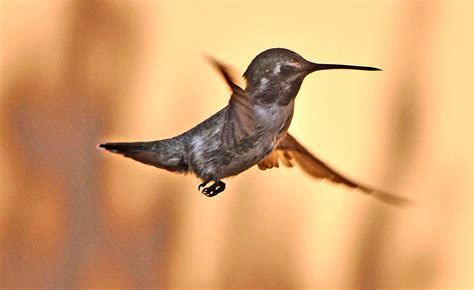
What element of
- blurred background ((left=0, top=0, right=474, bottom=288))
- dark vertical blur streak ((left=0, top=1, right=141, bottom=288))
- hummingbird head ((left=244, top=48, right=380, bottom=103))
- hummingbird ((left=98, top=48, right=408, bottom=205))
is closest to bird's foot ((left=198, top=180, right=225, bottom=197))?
hummingbird ((left=98, top=48, right=408, bottom=205))

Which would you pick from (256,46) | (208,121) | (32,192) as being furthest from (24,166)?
(208,121)

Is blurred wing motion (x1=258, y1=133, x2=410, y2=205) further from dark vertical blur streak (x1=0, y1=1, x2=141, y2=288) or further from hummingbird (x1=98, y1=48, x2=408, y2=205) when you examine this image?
dark vertical blur streak (x1=0, y1=1, x2=141, y2=288)

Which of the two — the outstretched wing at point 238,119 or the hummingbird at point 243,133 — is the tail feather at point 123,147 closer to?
the hummingbird at point 243,133

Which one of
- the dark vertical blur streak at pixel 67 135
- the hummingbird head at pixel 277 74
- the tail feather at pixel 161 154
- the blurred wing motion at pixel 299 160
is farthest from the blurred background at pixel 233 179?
the hummingbird head at pixel 277 74

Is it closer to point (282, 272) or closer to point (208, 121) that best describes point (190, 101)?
point (282, 272)

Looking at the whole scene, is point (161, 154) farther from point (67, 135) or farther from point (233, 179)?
point (67, 135)

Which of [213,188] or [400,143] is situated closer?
[213,188]

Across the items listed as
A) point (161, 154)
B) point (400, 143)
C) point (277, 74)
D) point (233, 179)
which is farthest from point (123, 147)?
point (400, 143)

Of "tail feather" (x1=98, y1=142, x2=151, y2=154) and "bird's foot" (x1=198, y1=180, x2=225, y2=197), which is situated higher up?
"tail feather" (x1=98, y1=142, x2=151, y2=154)
